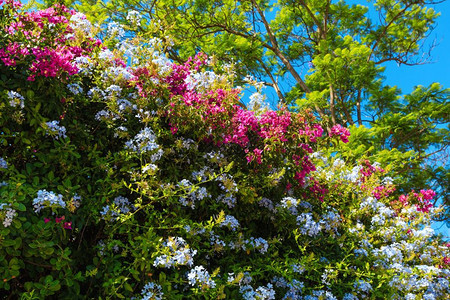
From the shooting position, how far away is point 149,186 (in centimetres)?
269

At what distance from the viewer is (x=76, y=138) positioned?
2.81 m

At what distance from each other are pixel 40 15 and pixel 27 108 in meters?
0.92

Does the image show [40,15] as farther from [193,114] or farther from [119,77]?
[193,114]

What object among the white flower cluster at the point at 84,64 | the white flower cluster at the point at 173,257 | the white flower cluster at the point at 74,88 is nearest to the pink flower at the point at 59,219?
the white flower cluster at the point at 173,257

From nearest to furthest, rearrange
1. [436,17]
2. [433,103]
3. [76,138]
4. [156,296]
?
[156,296] → [76,138] → [433,103] → [436,17]

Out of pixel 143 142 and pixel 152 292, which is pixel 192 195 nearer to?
pixel 143 142

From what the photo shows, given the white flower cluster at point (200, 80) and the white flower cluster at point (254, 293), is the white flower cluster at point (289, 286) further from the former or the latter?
the white flower cluster at point (200, 80)

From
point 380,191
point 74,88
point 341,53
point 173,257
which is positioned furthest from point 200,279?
point 341,53

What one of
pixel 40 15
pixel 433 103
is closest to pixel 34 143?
pixel 40 15

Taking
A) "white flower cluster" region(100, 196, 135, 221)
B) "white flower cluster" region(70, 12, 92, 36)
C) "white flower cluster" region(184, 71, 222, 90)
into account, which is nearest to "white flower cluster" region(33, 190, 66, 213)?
"white flower cluster" region(100, 196, 135, 221)

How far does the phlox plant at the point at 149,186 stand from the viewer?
242cm

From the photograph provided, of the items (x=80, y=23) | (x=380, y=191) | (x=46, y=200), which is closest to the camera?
(x=46, y=200)

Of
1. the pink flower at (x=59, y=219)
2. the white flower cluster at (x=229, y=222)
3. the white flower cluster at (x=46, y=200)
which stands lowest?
the pink flower at (x=59, y=219)

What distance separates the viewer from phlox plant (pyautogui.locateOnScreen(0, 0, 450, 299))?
2.42 metres
